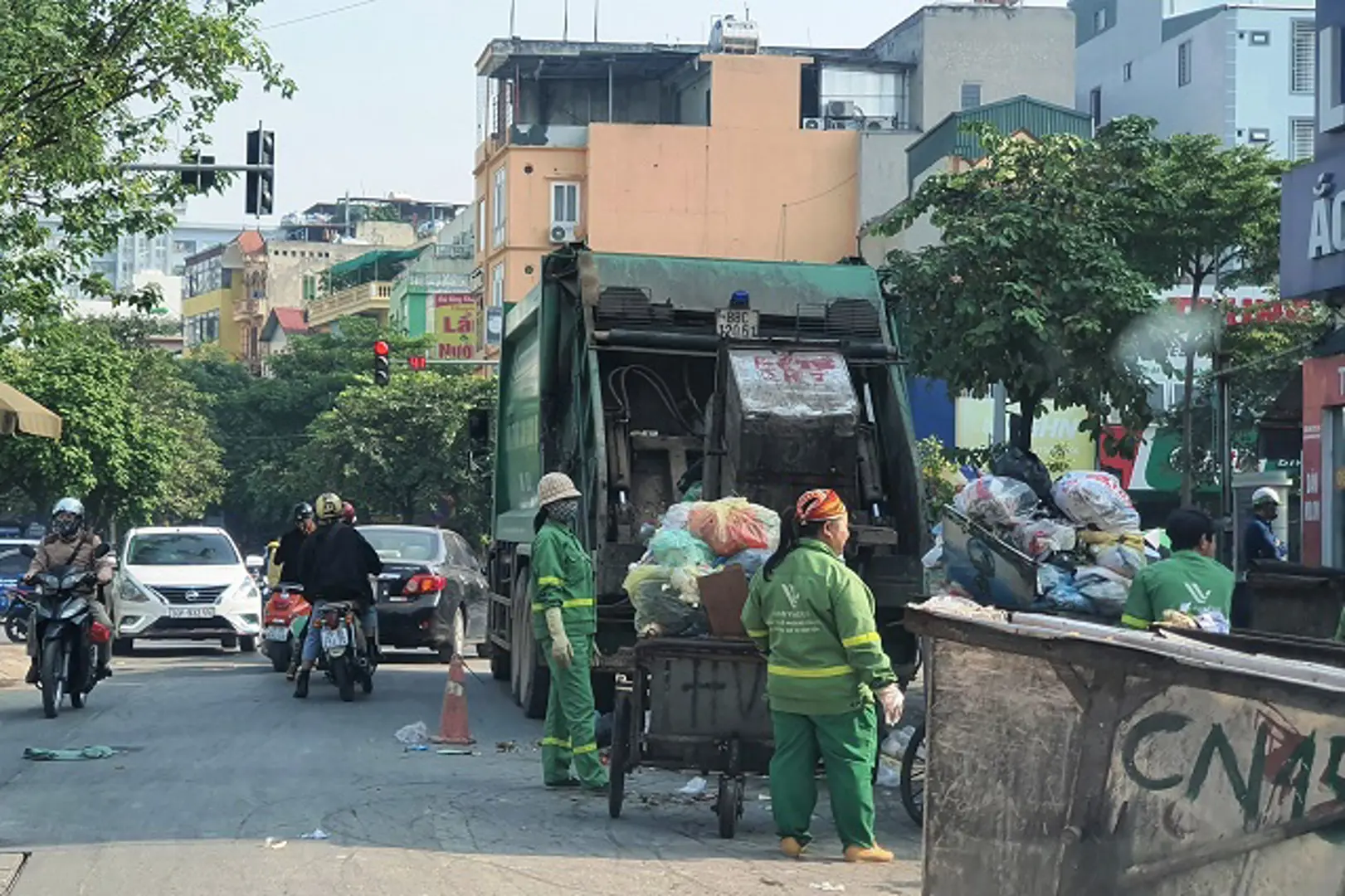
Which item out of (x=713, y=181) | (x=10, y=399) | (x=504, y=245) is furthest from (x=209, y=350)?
(x=10, y=399)

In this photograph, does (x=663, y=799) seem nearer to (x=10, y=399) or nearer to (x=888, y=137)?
(x=10, y=399)

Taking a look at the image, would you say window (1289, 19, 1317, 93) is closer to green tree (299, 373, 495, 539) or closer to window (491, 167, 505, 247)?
window (491, 167, 505, 247)

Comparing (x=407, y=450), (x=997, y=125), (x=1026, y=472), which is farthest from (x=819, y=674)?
(x=407, y=450)

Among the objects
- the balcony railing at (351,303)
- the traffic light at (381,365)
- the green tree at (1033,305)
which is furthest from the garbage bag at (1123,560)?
the balcony railing at (351,303)

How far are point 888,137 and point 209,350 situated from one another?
154 feet

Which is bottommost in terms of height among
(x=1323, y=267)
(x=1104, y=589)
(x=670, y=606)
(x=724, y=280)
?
(x=670, y=606)

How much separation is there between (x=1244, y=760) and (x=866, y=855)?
411 cm

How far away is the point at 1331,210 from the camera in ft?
62.1

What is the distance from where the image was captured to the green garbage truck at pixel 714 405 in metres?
12.8

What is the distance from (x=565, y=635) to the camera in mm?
10938

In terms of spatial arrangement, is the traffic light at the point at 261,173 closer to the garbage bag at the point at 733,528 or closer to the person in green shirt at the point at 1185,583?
the garbage bag at the point at 733,528

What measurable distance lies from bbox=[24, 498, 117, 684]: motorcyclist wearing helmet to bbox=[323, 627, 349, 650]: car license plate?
165 centimetres

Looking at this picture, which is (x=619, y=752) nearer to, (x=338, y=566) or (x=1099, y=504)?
(x=1099, y=504)

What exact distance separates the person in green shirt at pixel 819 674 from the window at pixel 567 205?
56.7 m
